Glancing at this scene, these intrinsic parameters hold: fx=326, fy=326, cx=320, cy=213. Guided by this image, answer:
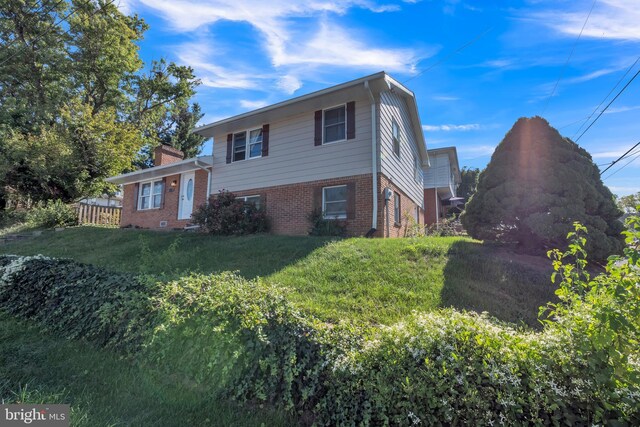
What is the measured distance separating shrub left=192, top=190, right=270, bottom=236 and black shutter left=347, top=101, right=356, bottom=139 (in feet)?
12.9

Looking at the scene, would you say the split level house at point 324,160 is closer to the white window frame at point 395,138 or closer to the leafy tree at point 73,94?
the white window frame at point 395,138

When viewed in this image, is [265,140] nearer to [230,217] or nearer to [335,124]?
[335,124]

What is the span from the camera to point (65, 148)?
17.4 metres

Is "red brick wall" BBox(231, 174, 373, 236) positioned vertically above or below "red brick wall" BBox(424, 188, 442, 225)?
below

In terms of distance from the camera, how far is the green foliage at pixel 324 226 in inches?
381

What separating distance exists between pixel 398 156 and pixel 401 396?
1085 cm

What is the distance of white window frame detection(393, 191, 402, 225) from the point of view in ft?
37.0

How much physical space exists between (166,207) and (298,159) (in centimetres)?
817

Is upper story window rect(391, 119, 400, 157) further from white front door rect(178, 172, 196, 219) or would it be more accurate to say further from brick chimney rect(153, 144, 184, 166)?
brick chimney rect(153, 144, 184, 166)

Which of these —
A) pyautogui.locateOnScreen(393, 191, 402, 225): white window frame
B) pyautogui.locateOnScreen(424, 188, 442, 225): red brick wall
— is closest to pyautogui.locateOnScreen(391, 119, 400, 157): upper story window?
pyautogui.locateOnScreen(393, 191, 402, 225): white window frame

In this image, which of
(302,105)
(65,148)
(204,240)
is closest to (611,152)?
(302,105)

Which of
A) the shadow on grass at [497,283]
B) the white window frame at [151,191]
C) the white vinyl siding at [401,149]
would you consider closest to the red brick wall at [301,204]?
the white vinyl siding at [401,149]

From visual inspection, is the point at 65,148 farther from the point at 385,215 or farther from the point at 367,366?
the point at 367,366

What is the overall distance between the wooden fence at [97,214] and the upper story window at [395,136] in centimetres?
1490
